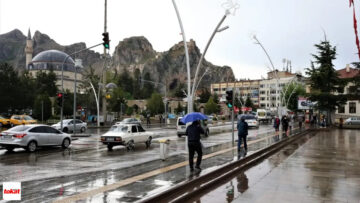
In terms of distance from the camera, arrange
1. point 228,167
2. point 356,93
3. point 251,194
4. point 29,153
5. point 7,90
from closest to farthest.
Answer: point 251,194, point 228,167, point 29,153, point 356,93, point 7,90

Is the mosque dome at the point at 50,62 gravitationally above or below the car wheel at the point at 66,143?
above

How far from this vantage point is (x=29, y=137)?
1816 centimetres

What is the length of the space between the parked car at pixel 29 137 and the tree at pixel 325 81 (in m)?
43.7

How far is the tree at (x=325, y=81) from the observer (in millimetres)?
54125

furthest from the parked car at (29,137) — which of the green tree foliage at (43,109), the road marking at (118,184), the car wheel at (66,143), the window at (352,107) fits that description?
the window at (352,107)

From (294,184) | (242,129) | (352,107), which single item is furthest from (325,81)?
(294,184)

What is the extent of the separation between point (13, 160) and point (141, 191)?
899cm

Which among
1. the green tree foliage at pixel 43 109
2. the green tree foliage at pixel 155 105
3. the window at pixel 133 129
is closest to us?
the window at pixel 133 129

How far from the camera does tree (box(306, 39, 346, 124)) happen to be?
54.1m

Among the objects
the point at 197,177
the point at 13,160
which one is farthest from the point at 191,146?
the point at 13,160

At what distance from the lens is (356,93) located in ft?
175

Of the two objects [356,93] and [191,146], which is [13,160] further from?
[356,93]

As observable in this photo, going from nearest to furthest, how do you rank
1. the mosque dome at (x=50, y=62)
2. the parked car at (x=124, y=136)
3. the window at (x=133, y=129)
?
the parked car at (x=124, y=136)
the window at (x=133, y=129)
the mosque dome at (x=50, y=62)

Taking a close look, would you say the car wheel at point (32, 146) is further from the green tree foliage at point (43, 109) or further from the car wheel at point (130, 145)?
the green tree foliage at point (43, 109)
